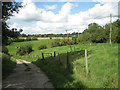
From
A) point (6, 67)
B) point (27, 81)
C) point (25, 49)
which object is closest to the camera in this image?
point (27, 81)

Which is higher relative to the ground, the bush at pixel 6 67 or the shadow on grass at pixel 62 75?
the shadow on grass at pixel 62 75

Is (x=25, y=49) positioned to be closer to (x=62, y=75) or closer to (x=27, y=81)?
(x=62, y=75)

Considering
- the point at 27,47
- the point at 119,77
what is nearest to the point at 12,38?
the point at 119,77

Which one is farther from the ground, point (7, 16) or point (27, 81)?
point (7, 16)

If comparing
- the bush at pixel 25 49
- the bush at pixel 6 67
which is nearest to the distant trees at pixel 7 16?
the bush at pixel 6 67

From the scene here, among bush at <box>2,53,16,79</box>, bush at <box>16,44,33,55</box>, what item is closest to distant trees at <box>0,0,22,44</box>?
bush at <box>2,53,16,79</box>

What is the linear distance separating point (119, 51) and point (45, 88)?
427 cm

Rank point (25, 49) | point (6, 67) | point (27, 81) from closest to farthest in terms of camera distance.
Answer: point (27, 81), point (6, 67), point (25, 49)

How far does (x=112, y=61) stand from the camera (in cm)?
614

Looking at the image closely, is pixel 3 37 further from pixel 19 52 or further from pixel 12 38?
pixel 19 52

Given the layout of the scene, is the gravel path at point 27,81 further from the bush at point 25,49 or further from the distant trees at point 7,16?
the bush at point 25,49

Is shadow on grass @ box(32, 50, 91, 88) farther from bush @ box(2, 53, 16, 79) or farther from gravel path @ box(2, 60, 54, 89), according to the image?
bush @ box(2, 53, 16, 79)

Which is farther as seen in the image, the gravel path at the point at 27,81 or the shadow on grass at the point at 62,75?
the gravel path at the point at 27,81

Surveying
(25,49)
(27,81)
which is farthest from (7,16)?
(25,49)
